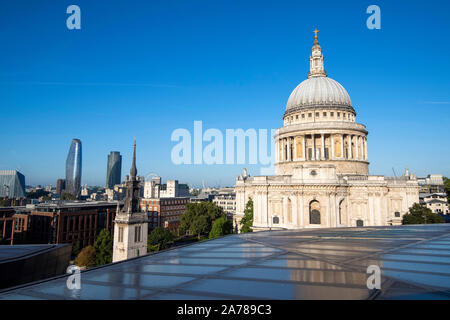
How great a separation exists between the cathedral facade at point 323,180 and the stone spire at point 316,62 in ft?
16.4

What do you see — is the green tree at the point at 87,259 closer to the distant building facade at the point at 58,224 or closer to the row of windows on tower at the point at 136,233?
the distant building facade at the point at 58,224

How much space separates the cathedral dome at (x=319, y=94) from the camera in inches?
2298

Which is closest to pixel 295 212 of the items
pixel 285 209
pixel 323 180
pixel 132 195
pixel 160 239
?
pixel 285 209

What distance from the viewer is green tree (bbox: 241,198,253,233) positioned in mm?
50219

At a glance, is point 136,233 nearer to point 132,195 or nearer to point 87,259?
point 132,195

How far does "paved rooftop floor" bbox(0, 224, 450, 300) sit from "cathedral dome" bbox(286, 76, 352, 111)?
51.3 metres

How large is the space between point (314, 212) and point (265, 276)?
41534 mm

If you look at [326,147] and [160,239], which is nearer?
[326,147]

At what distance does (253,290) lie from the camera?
5.64 meters

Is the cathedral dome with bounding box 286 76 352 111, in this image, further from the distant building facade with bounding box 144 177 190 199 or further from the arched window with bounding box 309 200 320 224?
the distant building facade with bounding box 144 177 190 199

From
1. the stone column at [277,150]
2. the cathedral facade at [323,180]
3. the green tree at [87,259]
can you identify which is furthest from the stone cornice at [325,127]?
the green tree at [87,259]

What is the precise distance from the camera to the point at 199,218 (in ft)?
250
